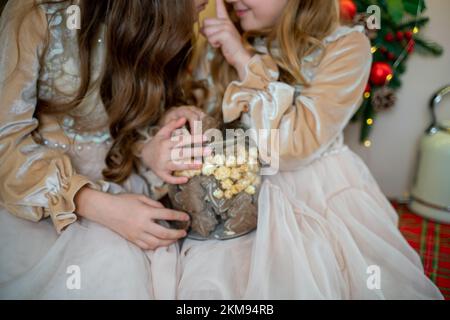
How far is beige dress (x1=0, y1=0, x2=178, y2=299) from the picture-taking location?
60 cm

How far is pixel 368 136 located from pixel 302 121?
0.34m

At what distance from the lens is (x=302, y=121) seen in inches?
30.1

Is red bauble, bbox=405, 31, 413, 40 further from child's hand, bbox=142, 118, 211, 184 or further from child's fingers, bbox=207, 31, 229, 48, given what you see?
child's hand, bbox=142, 118, 211, 184

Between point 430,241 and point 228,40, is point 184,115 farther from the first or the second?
point 430,241

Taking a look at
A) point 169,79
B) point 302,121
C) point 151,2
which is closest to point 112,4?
point 151,2

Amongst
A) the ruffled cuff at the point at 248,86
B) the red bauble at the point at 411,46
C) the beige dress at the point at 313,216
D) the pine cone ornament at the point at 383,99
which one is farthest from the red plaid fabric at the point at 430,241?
the ruffled cuff at the point at 248,86

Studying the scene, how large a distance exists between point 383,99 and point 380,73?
0.23 feet

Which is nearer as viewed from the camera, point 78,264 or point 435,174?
point 78,264

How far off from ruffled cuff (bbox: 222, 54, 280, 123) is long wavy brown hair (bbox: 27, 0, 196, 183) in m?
0.14

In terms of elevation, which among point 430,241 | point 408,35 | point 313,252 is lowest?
point 430,241

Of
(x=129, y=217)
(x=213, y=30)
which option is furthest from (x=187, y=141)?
(x=213, y=30)

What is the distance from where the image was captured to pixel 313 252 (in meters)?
0.64

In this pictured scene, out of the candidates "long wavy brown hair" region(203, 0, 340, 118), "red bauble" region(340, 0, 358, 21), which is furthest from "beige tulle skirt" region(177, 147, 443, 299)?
"red bauble" region(340, 0, 358, 21)
